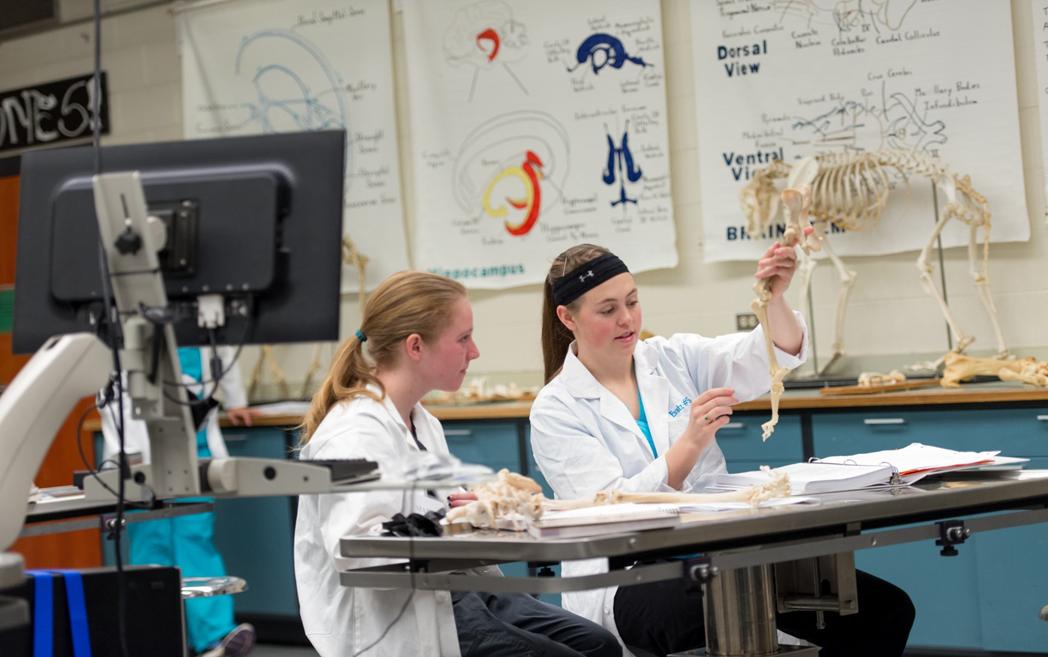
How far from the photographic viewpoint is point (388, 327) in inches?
105

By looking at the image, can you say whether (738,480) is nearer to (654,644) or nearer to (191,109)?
(654,644)

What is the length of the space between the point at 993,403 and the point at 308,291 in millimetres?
2557

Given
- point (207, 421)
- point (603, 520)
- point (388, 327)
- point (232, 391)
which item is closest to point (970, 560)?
point (388, 327)

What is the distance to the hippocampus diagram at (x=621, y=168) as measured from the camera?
5.12 metres

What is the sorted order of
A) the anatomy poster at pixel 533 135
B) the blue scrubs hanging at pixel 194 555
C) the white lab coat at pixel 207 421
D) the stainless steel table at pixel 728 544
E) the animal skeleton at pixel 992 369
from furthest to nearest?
the blue scrubs hanging at pixel 194 555 → the anatomy poster at pixel 533 135 → the white lab coat at pixel 207 421 → the animal skeleton at pixel 992 369 → the stainless steel table at pixel 728 544

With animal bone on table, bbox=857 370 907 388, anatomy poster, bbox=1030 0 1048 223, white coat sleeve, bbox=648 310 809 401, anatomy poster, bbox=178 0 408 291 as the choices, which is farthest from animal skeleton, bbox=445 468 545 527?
anatomy poster, bbox=178 0 408 291

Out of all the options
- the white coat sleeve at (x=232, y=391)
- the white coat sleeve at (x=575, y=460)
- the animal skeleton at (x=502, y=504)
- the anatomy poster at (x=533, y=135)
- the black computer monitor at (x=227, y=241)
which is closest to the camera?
the black computer monitor at (x=227, y=241)

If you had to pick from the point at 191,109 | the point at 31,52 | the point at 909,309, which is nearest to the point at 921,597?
the point at 909,309

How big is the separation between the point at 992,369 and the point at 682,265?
1.32 metres

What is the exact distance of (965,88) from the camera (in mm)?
4426

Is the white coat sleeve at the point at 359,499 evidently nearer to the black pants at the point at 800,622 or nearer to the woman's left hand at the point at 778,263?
the black pants at the point at 800,622

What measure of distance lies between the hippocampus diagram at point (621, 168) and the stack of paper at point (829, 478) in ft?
9.07

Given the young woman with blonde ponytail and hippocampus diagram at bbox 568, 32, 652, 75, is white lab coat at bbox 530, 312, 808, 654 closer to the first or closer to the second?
the young woman with blonde ponytail

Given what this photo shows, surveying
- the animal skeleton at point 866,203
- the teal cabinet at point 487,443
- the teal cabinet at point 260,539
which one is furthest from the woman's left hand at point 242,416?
the animal skeleton at point 866,203
